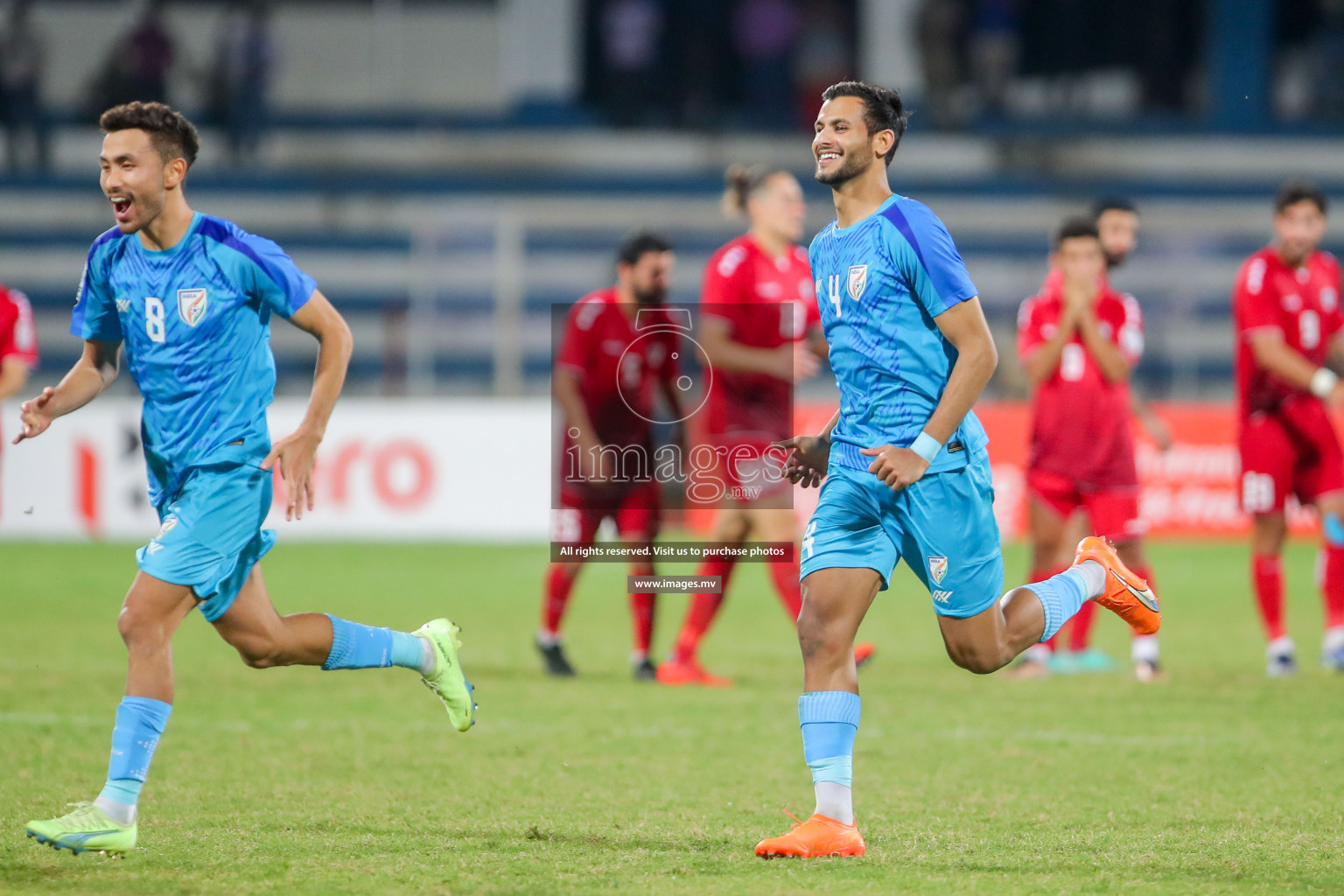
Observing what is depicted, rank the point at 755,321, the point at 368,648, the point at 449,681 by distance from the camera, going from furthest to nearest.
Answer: the point at 755,321 < the point at 449,681 < the point at 368,648

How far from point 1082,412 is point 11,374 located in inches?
239

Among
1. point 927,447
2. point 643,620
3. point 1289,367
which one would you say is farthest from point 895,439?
point 1289,367

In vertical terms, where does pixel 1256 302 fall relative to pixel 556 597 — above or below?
above

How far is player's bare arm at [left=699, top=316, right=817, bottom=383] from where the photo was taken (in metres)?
8.66

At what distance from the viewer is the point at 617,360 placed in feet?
30.6

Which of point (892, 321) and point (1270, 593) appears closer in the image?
point (892, 321)

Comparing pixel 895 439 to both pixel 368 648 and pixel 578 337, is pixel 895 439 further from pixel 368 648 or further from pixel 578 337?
pixel 578 337

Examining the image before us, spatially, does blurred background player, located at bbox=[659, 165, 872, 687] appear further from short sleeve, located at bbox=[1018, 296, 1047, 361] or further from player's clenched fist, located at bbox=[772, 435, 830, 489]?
player's clenched fist, located at bbox=[772, 435, 830, 489]

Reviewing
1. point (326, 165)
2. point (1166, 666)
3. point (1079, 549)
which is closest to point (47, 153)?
point (326, 165)

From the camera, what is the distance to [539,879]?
15.1ft

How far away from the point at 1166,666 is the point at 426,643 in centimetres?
527

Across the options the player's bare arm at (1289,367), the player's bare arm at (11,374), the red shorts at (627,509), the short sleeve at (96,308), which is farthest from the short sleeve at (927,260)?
the player's bare arm at (11,374)

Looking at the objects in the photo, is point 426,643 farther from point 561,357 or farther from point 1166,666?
point 1166,666

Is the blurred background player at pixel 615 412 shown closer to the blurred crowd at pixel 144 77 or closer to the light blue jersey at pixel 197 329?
the light blue jersey at pixel 197 329
